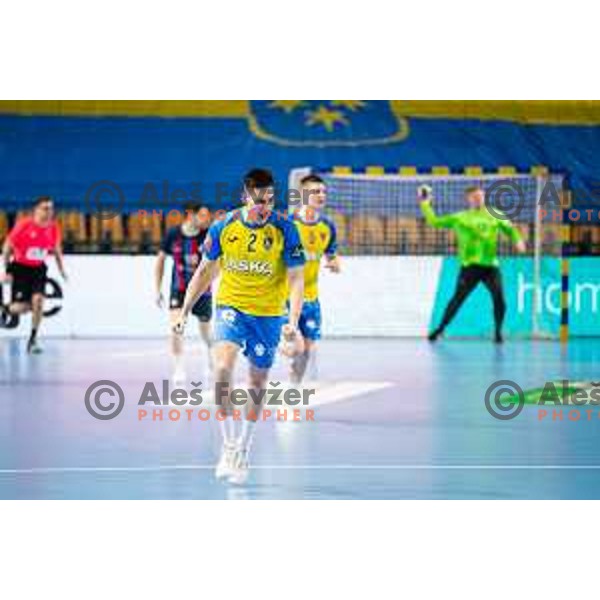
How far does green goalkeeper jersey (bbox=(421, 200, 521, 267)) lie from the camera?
2366 centimetres

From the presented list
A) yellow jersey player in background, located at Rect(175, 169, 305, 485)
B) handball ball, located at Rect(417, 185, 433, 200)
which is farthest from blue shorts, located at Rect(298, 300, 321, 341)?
handball ball, located at Rect(417, 185, 433, 200)

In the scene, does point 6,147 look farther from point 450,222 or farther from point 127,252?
point 450,222

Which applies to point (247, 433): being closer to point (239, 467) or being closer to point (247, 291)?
point (239, 467)

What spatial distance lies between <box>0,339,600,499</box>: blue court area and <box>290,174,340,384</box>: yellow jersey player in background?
601mm

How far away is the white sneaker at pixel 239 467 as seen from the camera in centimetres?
964

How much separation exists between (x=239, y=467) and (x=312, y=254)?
4561 millimetres

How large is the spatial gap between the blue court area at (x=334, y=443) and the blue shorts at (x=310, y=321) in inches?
29.6

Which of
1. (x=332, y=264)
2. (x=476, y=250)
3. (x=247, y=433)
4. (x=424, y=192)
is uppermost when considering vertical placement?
(x=424, y=192)

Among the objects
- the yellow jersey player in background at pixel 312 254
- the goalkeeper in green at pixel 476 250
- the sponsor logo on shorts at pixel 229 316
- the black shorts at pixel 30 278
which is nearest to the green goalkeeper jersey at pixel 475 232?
the goalkeeper in green at pixel 476 250

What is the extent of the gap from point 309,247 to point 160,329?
11863 mm

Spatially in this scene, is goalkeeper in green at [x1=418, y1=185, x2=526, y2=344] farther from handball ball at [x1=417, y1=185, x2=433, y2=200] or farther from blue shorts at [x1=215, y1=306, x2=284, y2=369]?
blue shorts at [x1=215, y1=306, x2=284, y2=369]

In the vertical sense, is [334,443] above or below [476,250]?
below

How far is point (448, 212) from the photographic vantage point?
2630cm

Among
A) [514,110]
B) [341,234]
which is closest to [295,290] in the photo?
[341,234]
